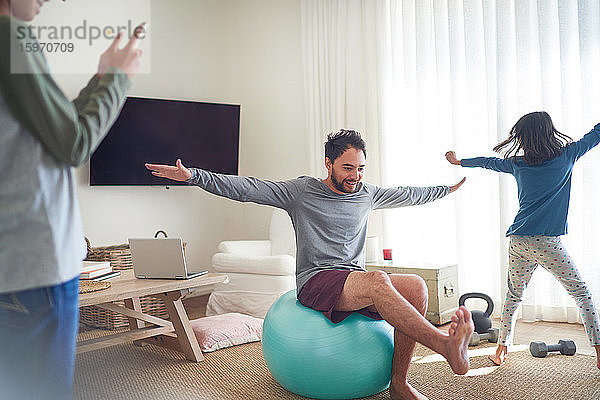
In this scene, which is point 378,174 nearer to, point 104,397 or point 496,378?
point 496,378

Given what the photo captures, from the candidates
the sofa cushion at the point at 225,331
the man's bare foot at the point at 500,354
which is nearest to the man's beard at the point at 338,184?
the man's bare foot at the point at 500,354

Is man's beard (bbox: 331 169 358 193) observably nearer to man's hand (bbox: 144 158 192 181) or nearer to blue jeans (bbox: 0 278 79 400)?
man's hand (bbox: 144 158 192 181)

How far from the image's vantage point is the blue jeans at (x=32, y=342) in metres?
1.07

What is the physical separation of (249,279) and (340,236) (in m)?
1.62

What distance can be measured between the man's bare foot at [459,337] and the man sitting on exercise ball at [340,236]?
0.47 feet

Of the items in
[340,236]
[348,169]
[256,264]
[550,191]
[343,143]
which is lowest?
[256,264]

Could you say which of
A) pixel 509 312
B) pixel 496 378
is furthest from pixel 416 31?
pixel 496 378

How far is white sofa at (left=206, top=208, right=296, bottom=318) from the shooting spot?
154 inches

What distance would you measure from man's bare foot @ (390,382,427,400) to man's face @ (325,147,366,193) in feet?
2.91

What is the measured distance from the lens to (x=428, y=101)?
13.9ft

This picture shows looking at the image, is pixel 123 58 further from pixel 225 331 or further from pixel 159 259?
pixel 225 331

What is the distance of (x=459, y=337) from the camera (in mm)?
1924

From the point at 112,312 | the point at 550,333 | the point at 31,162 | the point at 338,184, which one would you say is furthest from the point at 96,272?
the point at 550,333

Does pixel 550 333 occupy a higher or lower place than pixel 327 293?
lower
